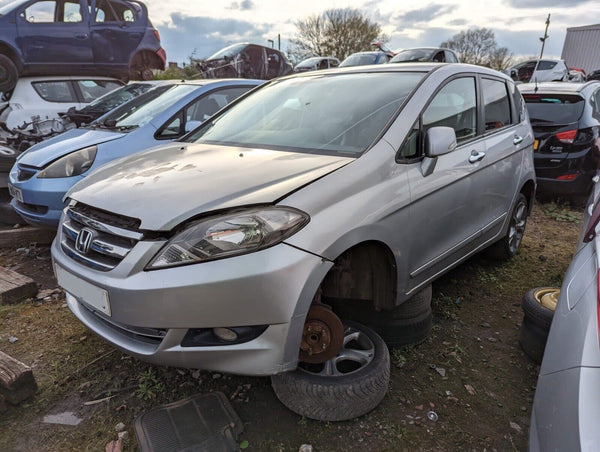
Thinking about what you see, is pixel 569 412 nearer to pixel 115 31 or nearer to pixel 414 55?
pixel 115 31

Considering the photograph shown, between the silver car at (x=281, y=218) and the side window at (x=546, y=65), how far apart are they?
18014 mm

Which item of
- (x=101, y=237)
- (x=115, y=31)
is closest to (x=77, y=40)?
(x=115, y=31)

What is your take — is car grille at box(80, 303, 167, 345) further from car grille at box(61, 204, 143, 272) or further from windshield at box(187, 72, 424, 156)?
windshield at box(187, 72, 424, 156)

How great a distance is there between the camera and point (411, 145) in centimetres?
240

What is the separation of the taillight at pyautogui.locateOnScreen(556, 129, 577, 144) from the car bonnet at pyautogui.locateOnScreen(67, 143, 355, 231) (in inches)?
178

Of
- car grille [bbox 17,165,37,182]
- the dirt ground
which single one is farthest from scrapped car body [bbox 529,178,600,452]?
car grille [bbox 17,165,37,182]

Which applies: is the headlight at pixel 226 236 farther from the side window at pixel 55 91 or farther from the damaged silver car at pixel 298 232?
the side window at pixel 55 91

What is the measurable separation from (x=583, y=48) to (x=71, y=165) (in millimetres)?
29411

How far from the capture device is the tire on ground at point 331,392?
1995 mm

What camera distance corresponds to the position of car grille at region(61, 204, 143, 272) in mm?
1848

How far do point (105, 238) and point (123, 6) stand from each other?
335 inches

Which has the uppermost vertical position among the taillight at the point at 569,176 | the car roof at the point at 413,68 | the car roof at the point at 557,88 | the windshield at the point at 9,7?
the windshield at the point at 9,7

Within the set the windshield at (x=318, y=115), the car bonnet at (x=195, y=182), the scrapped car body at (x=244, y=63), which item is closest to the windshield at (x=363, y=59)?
the scrapped car body at (x=244, y=63)

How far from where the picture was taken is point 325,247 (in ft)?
5.98
